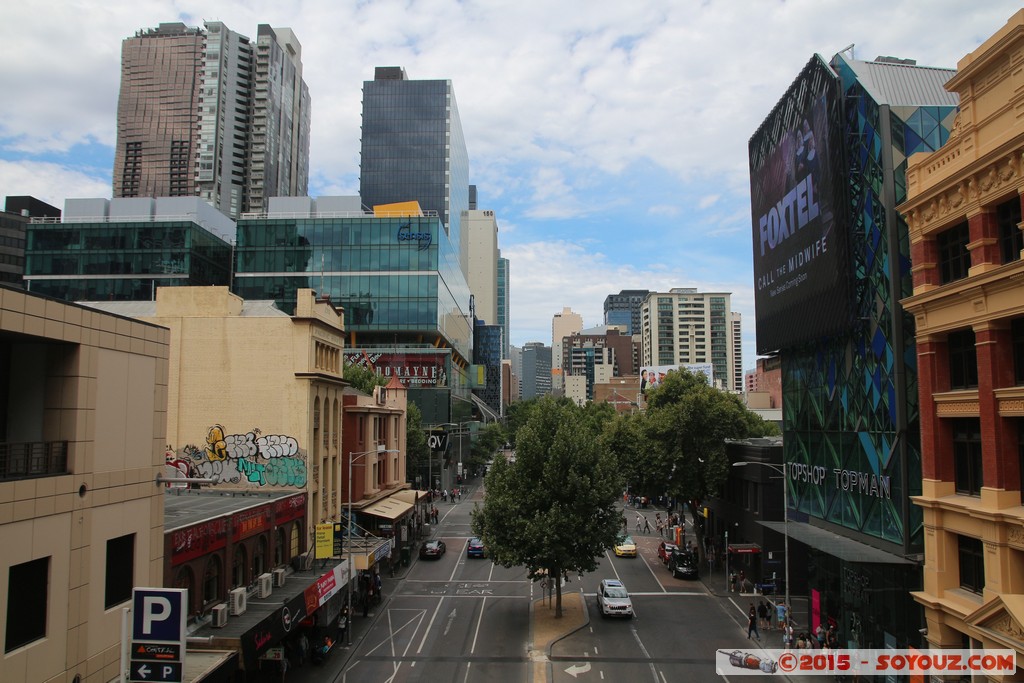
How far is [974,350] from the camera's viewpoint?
72.1 feet

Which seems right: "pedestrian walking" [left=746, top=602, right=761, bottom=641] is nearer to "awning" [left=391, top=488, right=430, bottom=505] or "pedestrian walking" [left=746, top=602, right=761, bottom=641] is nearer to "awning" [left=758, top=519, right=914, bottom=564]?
"awning" [left=758, top=519, right=914, bottom=564]

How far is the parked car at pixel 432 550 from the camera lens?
53.3 meters

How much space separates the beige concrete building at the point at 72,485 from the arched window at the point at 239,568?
8.13 m

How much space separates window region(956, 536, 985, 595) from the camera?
70.0 feet

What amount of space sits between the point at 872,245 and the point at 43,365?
2762 centimetres

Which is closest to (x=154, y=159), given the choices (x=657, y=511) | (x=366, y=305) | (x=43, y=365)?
(x=366, y=305)

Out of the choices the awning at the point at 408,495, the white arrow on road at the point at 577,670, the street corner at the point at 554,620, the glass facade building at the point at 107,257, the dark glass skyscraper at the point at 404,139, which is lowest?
the street corner at the point at 554,620

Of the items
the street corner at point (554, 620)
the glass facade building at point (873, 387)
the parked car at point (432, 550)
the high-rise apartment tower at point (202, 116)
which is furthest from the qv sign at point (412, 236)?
the high-rise apartment tower at point (202, 116)

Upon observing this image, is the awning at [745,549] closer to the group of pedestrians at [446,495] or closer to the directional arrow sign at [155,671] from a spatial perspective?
the directional arrow sign at [155,671]

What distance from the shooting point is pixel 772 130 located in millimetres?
39188

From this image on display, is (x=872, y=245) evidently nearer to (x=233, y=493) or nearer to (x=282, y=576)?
(x=282, y=576)

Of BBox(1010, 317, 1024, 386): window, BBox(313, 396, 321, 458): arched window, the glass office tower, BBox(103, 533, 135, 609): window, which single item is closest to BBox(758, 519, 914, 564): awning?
BBox(1010, 317, 1024, 386): window

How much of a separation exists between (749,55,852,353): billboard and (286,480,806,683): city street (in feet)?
48.0

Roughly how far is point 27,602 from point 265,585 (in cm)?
1371
